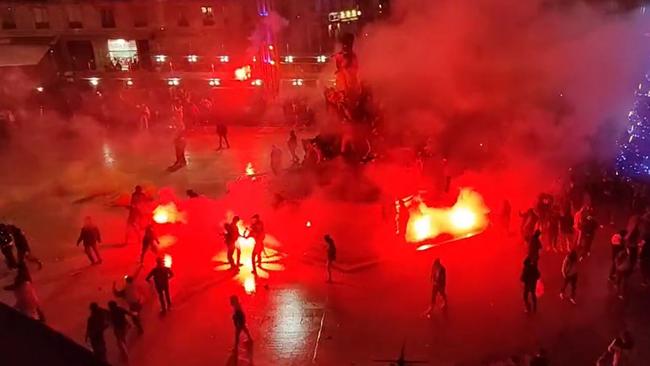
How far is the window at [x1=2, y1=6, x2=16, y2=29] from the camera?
106ft

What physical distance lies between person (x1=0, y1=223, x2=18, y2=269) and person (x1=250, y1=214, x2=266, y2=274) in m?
5.03

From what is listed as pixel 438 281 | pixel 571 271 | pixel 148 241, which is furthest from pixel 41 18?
pixel 571 271

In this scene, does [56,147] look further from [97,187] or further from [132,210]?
[132,210]

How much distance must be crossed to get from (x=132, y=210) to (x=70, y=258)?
1.65 m

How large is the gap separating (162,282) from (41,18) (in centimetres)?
2617

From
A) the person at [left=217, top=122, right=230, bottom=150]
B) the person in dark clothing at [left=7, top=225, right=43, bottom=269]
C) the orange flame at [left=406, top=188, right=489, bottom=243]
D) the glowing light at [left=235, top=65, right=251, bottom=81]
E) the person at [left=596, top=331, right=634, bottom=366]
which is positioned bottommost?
the person at [left=596, top=331, right=634, bottom=366]

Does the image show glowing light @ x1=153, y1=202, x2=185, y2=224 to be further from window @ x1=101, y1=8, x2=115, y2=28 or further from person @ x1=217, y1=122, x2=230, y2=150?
window @ x1=101, y1=8, x2=115, y2=28

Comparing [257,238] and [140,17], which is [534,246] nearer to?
[257,238]

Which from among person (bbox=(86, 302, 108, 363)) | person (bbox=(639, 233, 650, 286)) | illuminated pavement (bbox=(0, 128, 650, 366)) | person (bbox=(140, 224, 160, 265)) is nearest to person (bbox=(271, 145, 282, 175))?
illuminated pavement (bbox=(0, 128, 650, 366))

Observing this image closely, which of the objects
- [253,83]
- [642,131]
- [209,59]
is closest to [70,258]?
[642,131]

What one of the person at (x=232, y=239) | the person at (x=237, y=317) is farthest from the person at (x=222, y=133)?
the person at (x=237, y=317)

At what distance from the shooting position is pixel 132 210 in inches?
565

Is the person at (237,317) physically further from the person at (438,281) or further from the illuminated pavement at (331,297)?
the person at (438,281)

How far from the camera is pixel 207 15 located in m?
32.1
